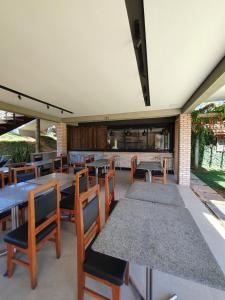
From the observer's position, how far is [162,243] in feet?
2.97

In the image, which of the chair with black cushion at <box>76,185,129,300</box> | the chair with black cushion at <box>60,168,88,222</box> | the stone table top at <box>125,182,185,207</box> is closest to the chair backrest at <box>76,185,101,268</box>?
the chair with black cushion at <box>76,185,129,300</box>

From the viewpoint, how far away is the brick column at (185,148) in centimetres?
437

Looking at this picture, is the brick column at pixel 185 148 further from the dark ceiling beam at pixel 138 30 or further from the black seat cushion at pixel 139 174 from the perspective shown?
the dark ceiling beam at pixel 138 30

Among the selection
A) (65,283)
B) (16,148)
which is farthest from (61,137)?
(65,283)

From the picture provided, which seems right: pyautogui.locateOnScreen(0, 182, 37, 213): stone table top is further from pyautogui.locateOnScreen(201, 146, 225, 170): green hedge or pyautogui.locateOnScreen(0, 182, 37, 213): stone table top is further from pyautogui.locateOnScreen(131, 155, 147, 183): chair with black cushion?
pyautogui.locateOnScreen(201, 146, 225, 170): green hedge

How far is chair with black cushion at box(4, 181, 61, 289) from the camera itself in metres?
1.35

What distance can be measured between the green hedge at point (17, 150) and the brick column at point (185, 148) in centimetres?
606

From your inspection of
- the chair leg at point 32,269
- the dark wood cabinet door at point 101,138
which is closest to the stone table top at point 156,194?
the chair leg at point 32,269

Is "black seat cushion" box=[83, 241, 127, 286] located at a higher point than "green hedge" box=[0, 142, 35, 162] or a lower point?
lower

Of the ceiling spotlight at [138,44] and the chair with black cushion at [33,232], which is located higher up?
the ceiling spotlight at [138,44]

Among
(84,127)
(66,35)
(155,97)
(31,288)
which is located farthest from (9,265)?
(84,127)

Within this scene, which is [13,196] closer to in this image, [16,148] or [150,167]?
[150,167]

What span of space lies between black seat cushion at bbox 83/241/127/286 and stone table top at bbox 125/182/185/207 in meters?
0.67

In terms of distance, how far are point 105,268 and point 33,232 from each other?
0.74m
